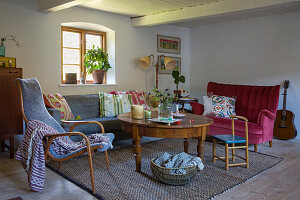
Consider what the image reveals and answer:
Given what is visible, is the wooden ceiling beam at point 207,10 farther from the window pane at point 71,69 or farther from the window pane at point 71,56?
the window pane at point 71,69

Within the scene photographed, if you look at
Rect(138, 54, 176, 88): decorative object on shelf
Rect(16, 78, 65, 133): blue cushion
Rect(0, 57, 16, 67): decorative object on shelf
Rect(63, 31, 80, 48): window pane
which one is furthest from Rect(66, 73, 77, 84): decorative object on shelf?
Rect(16, 78, 65, 133): blue cushion

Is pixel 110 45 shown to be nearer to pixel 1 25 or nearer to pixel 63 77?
pixel 63 77

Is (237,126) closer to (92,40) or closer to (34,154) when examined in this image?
(34,154)

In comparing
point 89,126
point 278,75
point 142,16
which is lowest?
point 89,126

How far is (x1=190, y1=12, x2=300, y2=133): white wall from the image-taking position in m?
5.16

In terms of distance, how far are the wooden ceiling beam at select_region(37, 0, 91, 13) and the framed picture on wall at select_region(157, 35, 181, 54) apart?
8.48ft

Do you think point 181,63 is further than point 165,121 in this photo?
Yes

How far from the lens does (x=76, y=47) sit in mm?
5223

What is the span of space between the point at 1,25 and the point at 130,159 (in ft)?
8.80

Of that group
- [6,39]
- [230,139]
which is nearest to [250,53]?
[230,139]

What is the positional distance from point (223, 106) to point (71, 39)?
2977 millimetres

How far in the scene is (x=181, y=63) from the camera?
6.70m

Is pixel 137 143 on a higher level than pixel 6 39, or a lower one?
lower

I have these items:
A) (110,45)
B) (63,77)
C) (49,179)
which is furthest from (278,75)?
(49,179)
